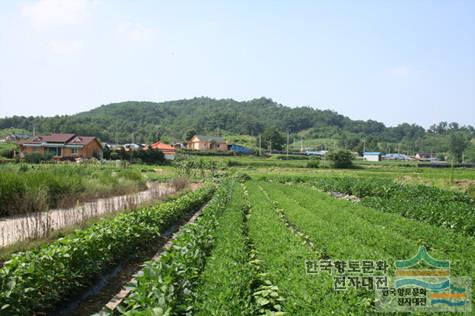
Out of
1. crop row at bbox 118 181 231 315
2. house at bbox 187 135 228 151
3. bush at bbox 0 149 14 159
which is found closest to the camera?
crop row at bbox 118 181 231 315

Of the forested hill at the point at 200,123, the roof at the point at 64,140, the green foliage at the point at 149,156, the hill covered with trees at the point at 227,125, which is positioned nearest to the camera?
the green foliage at the point at 149,156

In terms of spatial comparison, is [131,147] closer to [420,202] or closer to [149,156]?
[149,156]

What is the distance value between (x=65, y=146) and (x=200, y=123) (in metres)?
86.0

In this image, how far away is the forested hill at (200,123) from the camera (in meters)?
113

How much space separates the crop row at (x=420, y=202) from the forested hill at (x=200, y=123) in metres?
82.7

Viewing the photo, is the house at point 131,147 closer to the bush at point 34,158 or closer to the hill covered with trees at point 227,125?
the bush at point 34,158

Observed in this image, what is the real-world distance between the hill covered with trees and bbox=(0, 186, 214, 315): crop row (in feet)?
302

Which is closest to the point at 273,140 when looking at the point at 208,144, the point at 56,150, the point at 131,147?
the point at 208,144

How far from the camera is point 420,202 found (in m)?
18.6

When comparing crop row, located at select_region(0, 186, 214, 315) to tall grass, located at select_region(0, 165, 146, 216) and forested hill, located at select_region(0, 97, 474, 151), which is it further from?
forested hill, located at select_region(0, 97, 474, 151)

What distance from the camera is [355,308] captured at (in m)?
5.12

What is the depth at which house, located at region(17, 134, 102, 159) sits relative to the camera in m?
55.4

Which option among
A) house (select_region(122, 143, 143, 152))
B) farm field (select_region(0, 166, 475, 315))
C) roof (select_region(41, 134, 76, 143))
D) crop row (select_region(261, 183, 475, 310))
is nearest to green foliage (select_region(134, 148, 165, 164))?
house (select_region(122, 143, 143, 152))

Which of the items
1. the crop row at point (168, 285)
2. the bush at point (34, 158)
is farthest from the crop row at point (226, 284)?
the bush at point (34, 158)
